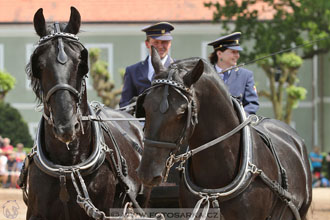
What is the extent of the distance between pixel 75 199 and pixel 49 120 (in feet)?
2.23

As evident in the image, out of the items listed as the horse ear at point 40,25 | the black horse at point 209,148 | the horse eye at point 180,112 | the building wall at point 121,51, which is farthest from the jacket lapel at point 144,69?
the building wall at point 121,51

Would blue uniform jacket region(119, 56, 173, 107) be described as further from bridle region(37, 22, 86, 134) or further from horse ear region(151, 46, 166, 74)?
horse ear region(151, 46, 166, 74)

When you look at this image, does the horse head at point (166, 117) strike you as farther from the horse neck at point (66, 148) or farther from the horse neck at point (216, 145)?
the horse neck at point (66, 148)

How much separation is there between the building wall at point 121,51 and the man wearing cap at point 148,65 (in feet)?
88.6

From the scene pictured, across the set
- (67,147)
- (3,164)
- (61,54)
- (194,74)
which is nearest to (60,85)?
(61,54)

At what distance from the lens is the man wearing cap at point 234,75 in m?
6.54

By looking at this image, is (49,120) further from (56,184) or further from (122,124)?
(122,124)

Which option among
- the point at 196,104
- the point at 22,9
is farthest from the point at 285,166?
the point at 22,9

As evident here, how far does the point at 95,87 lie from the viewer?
1192 inches

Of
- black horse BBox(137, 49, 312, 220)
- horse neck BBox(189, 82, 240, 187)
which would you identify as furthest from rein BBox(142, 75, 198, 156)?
horse neck BBox(189, 82, 240, 187)

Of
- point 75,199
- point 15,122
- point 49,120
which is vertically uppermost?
point 49,120

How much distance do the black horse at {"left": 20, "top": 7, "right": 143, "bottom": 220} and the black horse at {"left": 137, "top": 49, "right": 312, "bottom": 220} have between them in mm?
578

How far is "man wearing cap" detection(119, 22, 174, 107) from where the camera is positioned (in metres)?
7.11

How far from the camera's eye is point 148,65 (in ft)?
24.1
